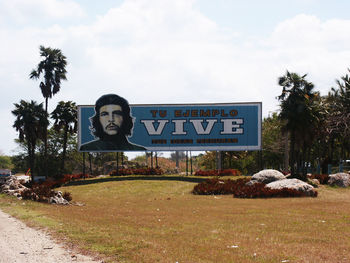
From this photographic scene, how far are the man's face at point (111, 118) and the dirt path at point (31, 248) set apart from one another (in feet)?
107

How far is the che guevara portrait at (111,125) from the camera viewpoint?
4653 cm

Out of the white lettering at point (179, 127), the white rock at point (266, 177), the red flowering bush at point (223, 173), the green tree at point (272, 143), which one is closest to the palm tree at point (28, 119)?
the white lettering at point (179, 127)

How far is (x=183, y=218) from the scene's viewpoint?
56.3 ft

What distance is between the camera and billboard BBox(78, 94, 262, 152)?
45.5 m

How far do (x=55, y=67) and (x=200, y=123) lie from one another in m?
21.4

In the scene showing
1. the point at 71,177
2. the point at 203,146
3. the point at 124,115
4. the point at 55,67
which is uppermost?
the point at 55,67

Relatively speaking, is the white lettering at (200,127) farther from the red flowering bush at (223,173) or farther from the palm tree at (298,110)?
the palm tree at (298,110)

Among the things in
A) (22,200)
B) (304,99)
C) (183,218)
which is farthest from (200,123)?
(183,218)

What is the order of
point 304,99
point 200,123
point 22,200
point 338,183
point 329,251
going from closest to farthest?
point 329,251
point 22,200
point 338,183
point 304,99
point 200,123

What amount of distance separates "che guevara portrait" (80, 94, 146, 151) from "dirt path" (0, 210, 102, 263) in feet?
107

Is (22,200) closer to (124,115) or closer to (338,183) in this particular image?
(124,115)

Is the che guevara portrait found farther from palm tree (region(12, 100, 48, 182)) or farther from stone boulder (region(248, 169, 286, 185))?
stone boulder (region(248, 169, 286, 185))

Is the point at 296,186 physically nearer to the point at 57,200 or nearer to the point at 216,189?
the point at 216,189

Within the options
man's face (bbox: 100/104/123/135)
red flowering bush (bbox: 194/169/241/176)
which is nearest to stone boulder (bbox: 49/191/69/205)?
Answer: man's face (bbox: 100/104/123/135)
